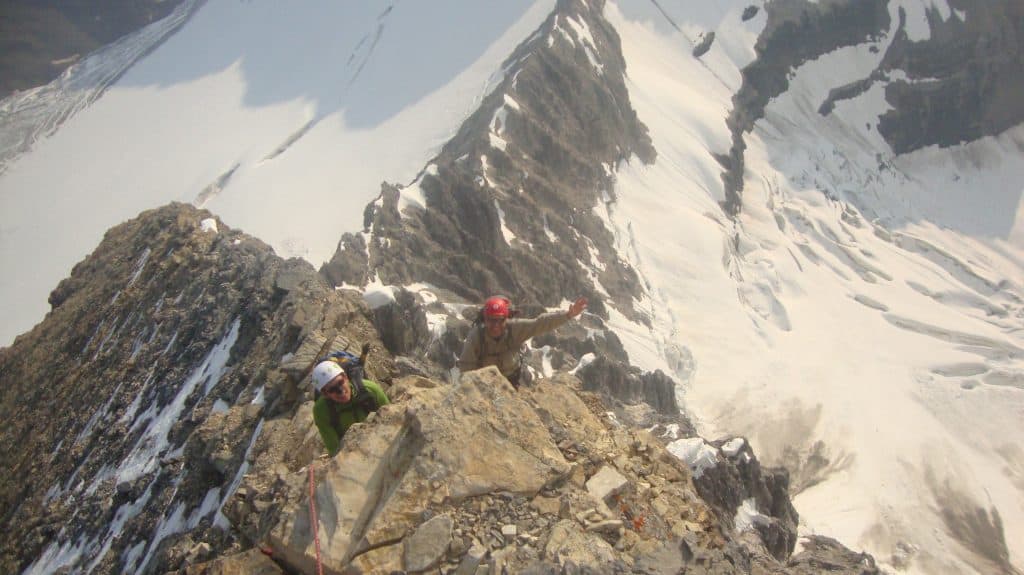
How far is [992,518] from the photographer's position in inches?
1449

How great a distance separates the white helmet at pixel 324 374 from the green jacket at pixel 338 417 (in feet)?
0.98

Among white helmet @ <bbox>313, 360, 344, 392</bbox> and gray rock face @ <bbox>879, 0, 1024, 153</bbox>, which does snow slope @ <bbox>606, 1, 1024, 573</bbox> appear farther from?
white helmet @ <bbox>313, 360, 344, 392</bbox>

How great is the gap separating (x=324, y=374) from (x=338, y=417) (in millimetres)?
647

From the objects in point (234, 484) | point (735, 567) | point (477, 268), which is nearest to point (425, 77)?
point (477, 268)

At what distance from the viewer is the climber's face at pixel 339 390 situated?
9062 millimetres

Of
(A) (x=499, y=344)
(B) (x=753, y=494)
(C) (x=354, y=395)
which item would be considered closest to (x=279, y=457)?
(C) (x=354, y=395)

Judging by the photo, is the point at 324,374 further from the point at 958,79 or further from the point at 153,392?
the point at 958,79

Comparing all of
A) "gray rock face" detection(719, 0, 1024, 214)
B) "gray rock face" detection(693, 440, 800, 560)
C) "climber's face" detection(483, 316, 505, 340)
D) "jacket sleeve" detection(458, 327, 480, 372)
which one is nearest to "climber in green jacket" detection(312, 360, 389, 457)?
"jacket sleeve" detection(458, 327, 480, 372)

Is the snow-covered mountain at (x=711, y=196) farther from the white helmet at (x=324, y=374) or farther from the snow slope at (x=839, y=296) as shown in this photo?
the white helmet at (x=324, y=374)

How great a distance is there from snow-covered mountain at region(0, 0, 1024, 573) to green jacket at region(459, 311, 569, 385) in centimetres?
1208

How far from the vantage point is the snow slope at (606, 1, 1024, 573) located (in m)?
38.3

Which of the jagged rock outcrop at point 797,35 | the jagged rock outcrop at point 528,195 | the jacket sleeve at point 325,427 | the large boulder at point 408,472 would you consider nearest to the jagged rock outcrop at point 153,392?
the jacket sleeve at point 325,427

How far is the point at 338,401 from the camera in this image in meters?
9.26

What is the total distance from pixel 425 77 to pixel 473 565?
57968 millimetres
